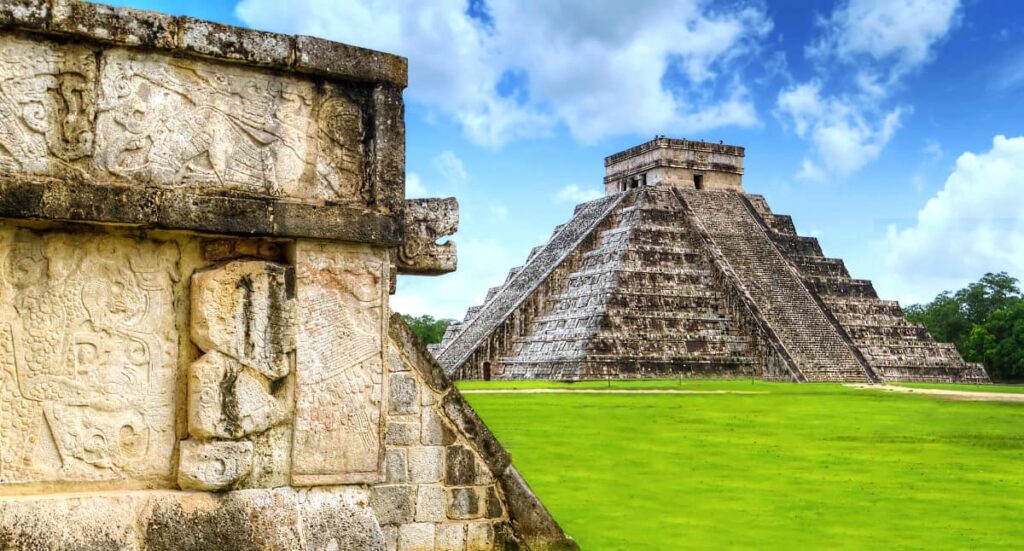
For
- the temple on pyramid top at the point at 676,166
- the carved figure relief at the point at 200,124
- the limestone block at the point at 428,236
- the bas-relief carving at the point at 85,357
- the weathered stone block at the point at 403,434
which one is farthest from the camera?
the temple on pyramid top at the point at 676,166

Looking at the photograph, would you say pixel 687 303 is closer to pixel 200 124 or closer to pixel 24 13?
pixel 200 124

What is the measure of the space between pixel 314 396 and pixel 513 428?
10.8 meters

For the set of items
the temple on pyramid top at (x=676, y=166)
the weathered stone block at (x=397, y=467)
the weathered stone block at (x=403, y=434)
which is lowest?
the weathered stone block at (x=397, y=467)

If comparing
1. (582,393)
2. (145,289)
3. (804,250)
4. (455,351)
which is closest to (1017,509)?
(145,289)

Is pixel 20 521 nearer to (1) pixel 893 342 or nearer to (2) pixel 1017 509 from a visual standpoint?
(2) pixel 1017 509

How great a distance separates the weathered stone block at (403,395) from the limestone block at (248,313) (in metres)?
0.85

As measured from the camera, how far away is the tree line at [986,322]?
4869 centimetres

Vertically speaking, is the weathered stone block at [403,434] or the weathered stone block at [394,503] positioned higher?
the weathered stone block at [403,434]

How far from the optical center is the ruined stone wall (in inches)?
170

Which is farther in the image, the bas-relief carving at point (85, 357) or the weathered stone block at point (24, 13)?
the bas-relief carving at point (85, 357)

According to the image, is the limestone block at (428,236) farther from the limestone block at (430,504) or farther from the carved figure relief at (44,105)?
the carved figure relief at (44,105)

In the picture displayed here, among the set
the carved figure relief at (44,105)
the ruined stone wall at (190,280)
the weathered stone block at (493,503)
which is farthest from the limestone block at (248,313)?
the weathered stone block at (493,503)

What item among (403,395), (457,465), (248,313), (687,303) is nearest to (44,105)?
(248,313)

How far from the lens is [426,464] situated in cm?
555
